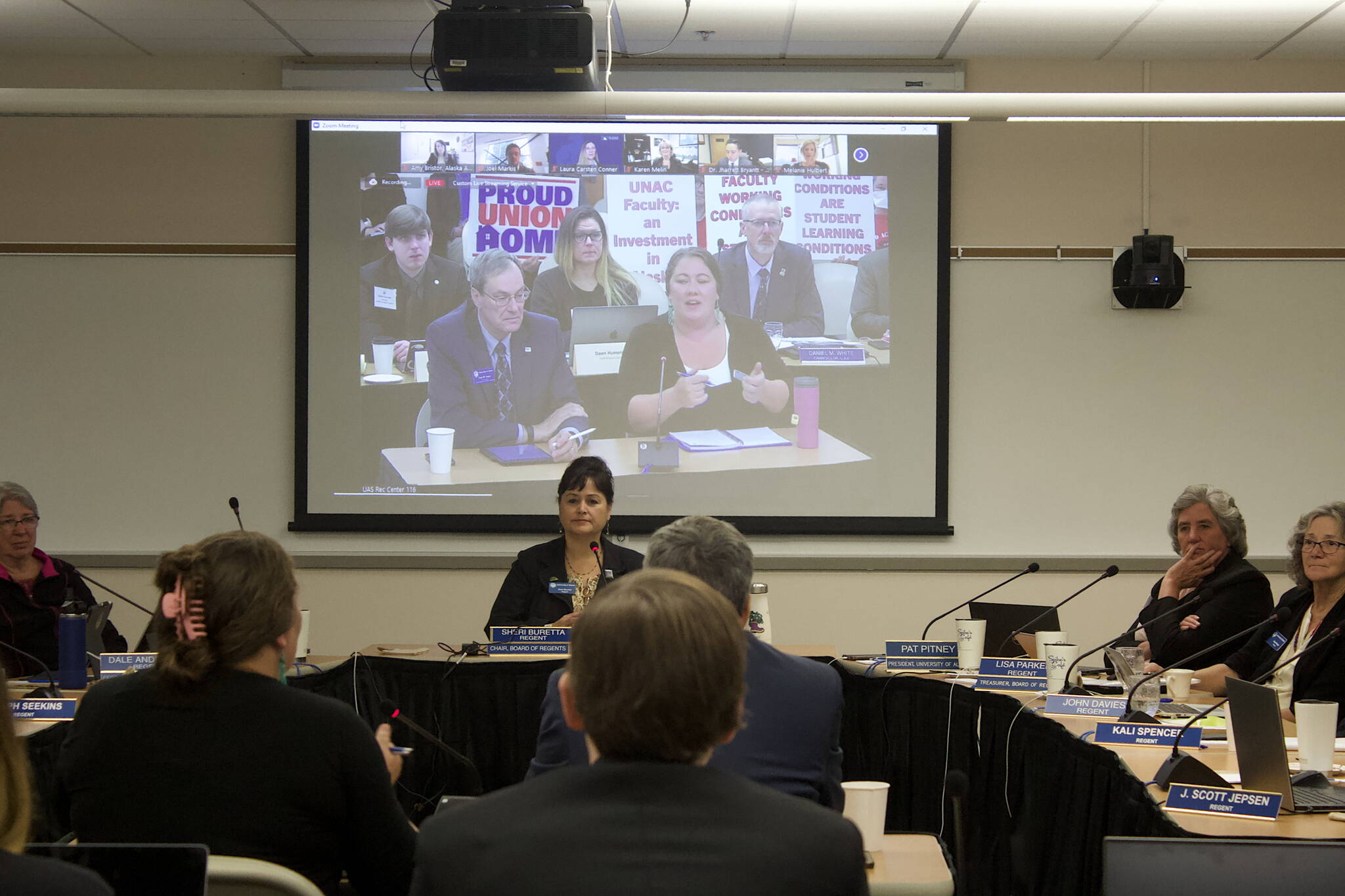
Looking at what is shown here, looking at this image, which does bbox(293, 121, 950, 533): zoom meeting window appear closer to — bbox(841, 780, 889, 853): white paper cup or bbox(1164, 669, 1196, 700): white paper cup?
bbox(1164, 669, 1196, 700): white paper cup

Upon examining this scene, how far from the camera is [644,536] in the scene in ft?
17.4

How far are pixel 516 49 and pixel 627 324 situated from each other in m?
1.78

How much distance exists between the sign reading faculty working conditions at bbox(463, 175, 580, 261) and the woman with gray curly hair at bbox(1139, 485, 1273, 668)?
9.41 feet

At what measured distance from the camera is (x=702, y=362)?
5.33 metres

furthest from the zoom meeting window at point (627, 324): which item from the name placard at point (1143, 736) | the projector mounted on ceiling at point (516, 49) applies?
the name placard at point (1143, 736)

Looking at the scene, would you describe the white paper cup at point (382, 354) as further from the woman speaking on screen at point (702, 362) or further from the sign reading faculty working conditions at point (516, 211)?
the woman speaking on screen at point (702, 362)

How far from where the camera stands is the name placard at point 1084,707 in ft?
9.59

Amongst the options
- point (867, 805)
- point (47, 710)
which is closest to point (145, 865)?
point (867, 805)

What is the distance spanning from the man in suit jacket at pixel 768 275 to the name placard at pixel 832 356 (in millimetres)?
92

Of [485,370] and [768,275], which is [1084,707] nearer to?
[768,275]

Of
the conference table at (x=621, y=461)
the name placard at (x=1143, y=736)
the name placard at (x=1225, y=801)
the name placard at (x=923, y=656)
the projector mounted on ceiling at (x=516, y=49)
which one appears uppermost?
the projector mounted on ceiling at (x=516, y=49)

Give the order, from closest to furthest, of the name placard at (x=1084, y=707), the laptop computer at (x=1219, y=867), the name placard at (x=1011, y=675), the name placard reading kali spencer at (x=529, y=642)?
the laptop computer at (x=1219, y=867)
the name placard at (x=1084, y=707)
the name placard at (x=1011, y=675)
the name placard reading kali spencer at (x=529, y=642)

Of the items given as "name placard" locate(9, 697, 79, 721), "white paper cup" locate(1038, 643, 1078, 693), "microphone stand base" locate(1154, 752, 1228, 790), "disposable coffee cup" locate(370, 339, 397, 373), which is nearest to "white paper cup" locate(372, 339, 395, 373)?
"disposable coffee cup" locate(370, 339, 397, 373)

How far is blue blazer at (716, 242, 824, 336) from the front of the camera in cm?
532
